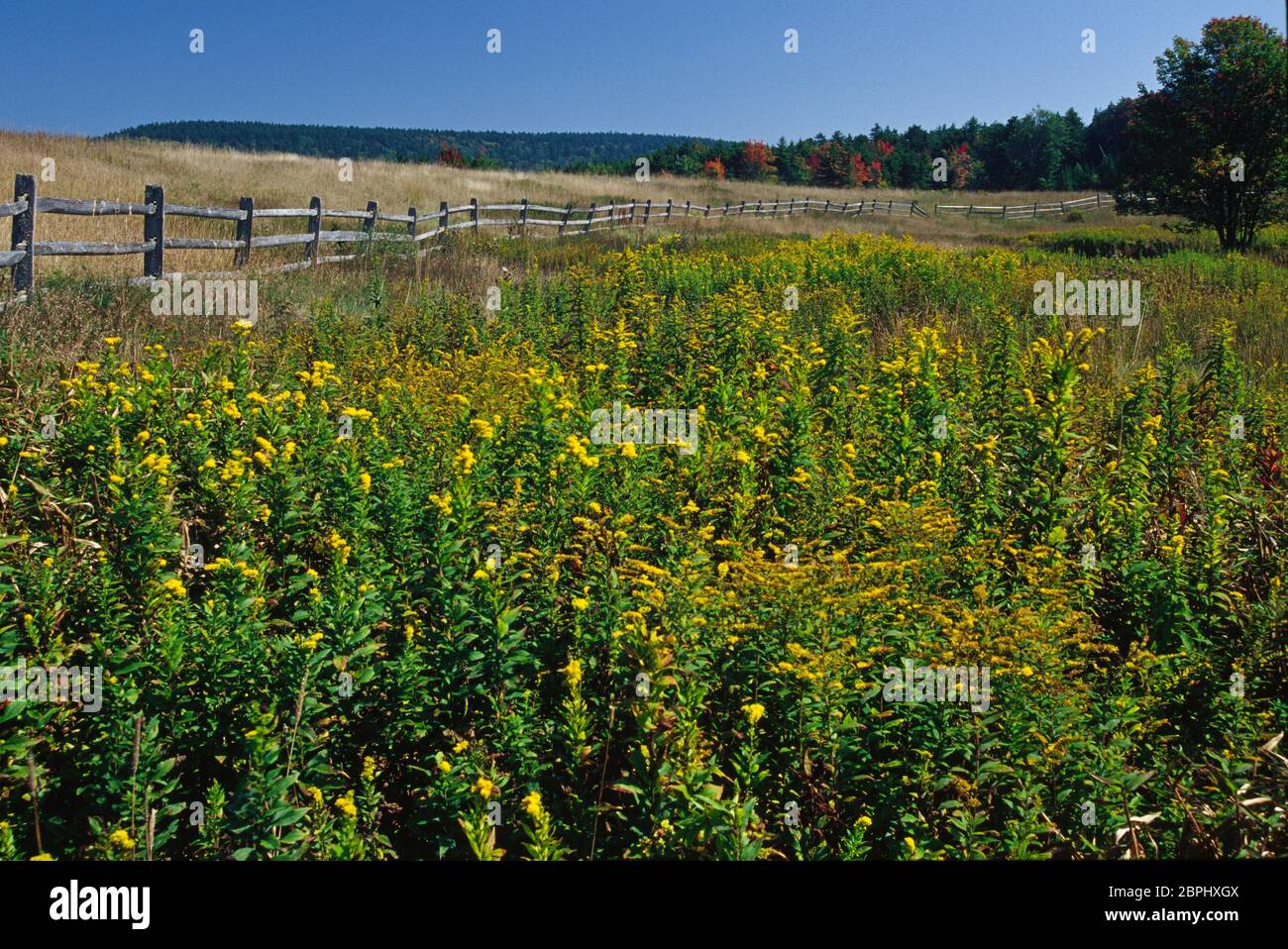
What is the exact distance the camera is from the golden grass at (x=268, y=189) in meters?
17.5

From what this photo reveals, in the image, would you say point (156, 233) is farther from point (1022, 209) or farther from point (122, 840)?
point (1022, 209)

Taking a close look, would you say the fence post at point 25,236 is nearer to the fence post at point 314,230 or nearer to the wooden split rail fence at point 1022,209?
the fence post at point 314,230

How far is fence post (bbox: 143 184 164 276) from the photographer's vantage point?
562 inches

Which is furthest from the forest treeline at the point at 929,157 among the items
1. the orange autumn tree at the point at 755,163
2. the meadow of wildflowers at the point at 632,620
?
the meadow of wildflowers at the point at 632,620

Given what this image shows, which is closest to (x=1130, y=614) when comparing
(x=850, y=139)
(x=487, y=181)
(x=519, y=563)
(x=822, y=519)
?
(x=822, y=519)

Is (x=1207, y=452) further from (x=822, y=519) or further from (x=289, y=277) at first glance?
(x=289, y=277)

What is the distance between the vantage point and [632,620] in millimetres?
3871

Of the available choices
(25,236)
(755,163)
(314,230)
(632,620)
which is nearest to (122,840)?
(632,620)

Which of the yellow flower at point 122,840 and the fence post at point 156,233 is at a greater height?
the fence post at point 156,233

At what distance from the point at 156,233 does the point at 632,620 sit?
44.0 ft

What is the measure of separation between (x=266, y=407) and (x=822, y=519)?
3.40 meters

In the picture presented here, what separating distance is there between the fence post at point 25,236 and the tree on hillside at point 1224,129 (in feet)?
104

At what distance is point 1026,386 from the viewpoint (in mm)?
6922

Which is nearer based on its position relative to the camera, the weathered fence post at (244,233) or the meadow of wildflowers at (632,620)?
the meadow of wildflowers at (632,620)
